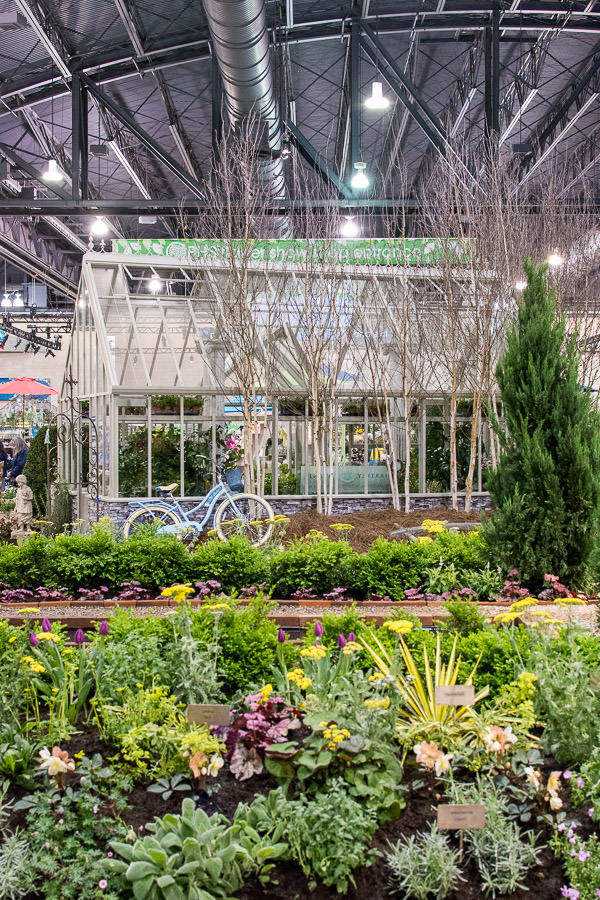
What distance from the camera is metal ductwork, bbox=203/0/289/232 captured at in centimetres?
833

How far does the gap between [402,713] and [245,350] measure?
824 centimetres

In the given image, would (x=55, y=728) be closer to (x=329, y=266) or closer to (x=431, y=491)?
(x=329, y=266)

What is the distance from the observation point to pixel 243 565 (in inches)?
253

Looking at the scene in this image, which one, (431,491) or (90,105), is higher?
(90,105)

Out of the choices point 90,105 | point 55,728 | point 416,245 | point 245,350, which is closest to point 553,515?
point 55,728

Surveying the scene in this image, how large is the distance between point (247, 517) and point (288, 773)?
7.09m

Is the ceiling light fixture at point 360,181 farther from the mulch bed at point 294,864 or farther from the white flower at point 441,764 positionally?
the white flower at point 441,764

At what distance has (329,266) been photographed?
11.9m

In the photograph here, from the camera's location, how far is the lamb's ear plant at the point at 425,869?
8.53 ft

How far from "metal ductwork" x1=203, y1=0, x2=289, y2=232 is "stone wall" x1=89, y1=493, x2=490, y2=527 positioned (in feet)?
17.3

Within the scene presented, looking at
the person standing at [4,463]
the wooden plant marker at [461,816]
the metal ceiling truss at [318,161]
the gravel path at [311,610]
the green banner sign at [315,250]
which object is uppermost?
the metal ceiling truss at [318,161]

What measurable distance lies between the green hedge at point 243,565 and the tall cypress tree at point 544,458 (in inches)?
18.1

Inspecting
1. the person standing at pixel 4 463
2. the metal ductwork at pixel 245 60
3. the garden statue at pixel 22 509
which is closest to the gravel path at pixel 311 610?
the metal ductwork at pixel 245 60

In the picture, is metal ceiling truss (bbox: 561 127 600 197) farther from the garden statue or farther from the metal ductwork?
the garden statue
